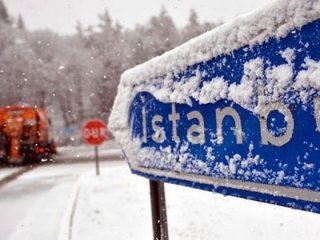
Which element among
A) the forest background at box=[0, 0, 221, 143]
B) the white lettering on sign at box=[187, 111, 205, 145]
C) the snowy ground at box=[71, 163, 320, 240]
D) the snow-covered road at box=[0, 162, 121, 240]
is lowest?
the snow-covered road at box=[0, 162, 121, 240]

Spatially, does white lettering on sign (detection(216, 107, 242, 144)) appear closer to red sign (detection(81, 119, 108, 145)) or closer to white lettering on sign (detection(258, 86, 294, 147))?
white lettering on sign (detection(258, 86, 294, 147))

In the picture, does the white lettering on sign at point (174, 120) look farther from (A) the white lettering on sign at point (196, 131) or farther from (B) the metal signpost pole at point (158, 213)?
(B) the metal signpost pole at point (158, 213)

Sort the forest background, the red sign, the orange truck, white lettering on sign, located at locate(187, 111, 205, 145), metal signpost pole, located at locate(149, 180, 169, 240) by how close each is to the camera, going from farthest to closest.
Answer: the forest background → the orange truck → the red sign → metal signpost pole, located at locate(149, 180, 169, 240) → white lettering on sign, located at locate(187, 111, 205, 145)

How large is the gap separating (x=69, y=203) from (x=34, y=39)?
5802cm

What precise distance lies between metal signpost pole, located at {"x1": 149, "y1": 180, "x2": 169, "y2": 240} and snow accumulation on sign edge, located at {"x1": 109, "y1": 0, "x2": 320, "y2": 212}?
0.17 m

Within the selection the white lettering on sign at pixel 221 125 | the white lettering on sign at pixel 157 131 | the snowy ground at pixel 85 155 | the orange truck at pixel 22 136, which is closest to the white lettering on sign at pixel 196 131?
the white lettering on sign at pixel 221 125

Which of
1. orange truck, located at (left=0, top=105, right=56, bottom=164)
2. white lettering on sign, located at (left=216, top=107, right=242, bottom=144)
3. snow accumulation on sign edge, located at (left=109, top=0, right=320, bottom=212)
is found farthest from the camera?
orange truck, located at (left=0, top=105, right=56, bottom=164)

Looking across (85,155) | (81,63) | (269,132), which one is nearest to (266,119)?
(269,132)

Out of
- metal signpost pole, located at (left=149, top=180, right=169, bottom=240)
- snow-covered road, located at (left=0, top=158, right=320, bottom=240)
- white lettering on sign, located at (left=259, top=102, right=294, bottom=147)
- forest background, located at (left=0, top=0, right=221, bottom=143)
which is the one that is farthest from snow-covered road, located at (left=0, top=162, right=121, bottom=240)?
forest background, located at (left=0, top=0, right=221, bottom=143)

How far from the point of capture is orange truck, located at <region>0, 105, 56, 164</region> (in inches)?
766

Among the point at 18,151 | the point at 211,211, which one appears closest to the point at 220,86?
the point at 211,211

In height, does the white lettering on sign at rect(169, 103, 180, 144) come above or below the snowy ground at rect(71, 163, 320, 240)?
above

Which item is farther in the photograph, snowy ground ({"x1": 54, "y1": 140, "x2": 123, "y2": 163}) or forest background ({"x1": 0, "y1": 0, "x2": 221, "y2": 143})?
forest background ({"x1": 0, "y1": 0, "x2": 221, "y2": 143})

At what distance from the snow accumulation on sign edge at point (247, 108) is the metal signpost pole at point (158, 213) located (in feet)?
0.55
